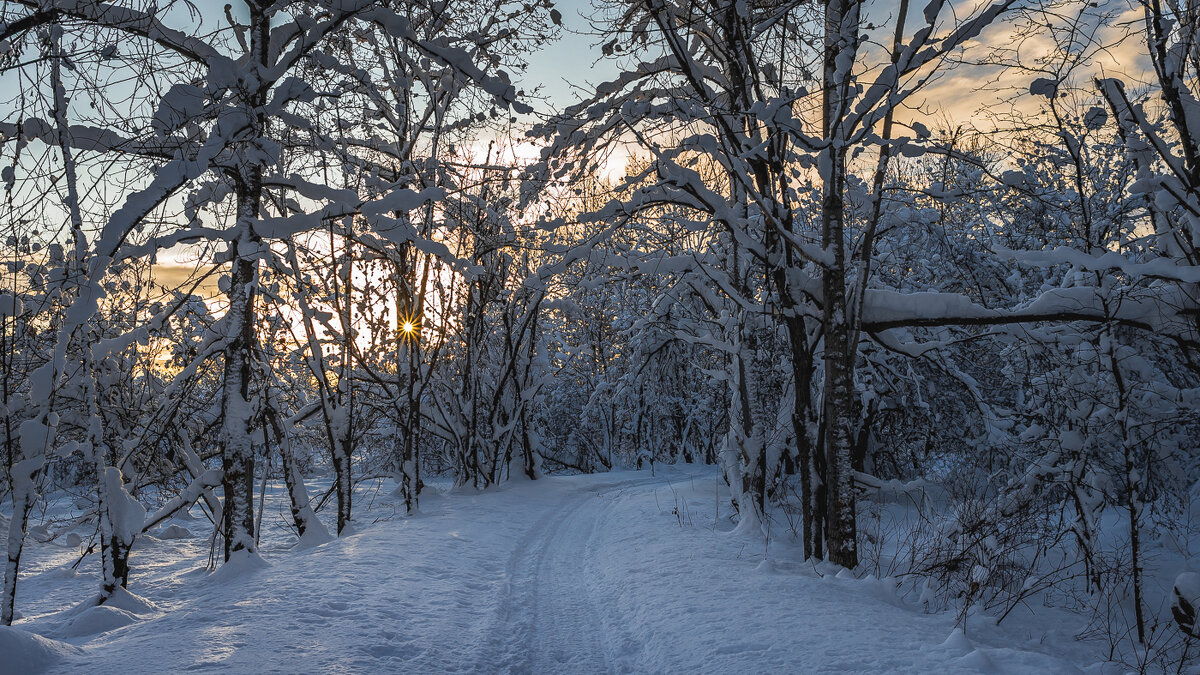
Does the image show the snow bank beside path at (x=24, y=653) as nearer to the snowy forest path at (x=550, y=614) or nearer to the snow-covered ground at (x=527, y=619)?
the snow-covered ground at (x=527, y=619)

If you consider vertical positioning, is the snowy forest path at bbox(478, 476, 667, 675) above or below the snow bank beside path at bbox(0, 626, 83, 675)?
below

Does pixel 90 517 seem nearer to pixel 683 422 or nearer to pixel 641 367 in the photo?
pixel 641 367

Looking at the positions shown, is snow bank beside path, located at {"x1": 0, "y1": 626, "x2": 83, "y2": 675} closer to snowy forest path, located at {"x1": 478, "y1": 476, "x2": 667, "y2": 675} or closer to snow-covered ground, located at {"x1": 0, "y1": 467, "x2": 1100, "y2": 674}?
snow-covered ground, located at {"x1": 0, "y1": 467, "x2": 1100, "y2": 674}

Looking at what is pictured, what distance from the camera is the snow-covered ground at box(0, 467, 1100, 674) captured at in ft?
12.9

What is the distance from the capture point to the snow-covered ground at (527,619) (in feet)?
12.9

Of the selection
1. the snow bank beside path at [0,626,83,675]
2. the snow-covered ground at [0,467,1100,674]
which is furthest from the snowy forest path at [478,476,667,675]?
the snow bank beside path at [0,626,83,675]

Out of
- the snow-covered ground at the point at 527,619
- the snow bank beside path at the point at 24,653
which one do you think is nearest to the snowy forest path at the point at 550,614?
the snow-covered ground at the point at 527,619

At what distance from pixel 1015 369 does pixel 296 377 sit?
14.4m

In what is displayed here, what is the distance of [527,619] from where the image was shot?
522 cm

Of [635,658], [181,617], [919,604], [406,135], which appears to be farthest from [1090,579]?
[406,135]

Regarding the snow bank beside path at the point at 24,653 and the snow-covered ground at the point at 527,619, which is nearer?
the snow bank beside path at the point at 24,653

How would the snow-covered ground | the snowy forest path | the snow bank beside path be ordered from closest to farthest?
1. the snow bank beside path
2. the snow-covered ground
3. the snowy forest path

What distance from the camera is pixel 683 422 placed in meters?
27.0

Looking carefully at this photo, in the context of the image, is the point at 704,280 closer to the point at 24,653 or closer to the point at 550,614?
the point at 550,614
